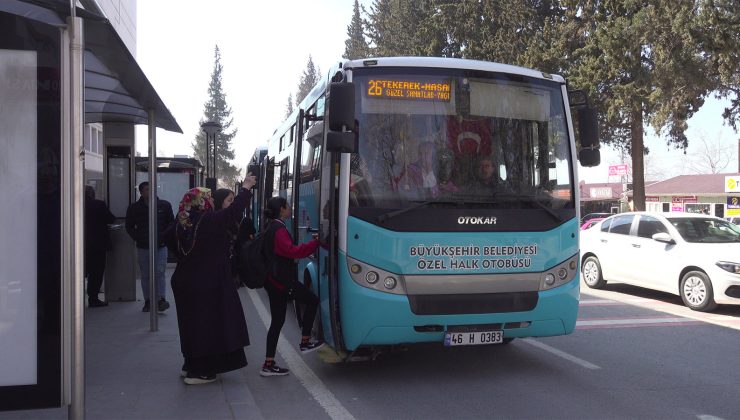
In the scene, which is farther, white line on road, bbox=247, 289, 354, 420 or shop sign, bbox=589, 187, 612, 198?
shop sign, bbox=589, 187, 612, 198

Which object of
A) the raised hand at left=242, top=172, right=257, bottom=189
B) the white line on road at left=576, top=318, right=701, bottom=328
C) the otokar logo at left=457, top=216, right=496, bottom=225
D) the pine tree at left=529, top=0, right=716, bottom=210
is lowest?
the white line on road at left=576, top=318, right=701, bottom=328

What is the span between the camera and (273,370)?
6.52 m

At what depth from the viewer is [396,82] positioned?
20.2 feet

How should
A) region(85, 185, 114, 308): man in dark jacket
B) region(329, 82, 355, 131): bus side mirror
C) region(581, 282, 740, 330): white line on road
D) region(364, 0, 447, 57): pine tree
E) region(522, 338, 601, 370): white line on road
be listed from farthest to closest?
region(364, 0, 447, 57): pine tree, region(85, 185, 114, 308): man in dark jacket, region(581, 282, 740, 330): white line on road, region(522, 338, 601, 370): white line on road, region(329, 82, 355, 131): bus side mirror

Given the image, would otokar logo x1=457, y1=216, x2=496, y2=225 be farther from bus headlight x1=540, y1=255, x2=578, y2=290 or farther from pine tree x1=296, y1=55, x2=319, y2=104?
pine tree x1=296, y1=55, x2=319, y2=104

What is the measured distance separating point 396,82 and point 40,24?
10.8ft

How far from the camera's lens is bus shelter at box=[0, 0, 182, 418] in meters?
3.63

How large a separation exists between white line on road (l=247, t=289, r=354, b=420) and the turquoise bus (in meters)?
0.45

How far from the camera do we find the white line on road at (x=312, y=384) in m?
5.41

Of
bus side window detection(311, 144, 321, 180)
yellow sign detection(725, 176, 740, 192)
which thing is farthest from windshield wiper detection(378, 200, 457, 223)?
yellow sign detection(725, 176, 740, 192)

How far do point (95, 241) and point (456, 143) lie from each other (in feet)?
21.9

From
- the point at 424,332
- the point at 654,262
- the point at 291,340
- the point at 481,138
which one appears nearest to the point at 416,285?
the point at 424,332

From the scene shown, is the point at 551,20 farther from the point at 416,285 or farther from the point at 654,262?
the point at 416,285

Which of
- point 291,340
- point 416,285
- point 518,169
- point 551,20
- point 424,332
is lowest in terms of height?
point 291,340
